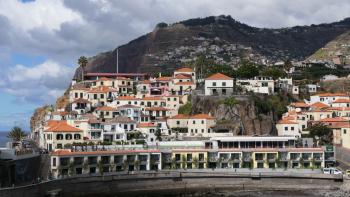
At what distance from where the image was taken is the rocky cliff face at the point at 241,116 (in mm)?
100500

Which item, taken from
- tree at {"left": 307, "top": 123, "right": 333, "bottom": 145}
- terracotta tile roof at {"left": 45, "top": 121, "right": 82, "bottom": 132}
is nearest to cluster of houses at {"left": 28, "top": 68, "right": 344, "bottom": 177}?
terracotta tile roof at {"left": 45, "top": 121, "right": 82, "bottom": 132}

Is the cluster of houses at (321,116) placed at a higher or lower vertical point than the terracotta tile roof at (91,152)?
higher

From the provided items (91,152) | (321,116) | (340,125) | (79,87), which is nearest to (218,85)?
(321,116)

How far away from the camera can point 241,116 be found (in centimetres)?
10169

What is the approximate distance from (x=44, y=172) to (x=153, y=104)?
40.3 metres

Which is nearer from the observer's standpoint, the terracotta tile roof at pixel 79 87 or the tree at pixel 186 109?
the tree at pixel 186 109

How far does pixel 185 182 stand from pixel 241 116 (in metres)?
25.6

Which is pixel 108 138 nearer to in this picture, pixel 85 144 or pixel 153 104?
pixel 85 144

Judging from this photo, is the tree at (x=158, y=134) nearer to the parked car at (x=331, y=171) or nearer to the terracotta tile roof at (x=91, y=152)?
the terracotta tile roof at (x=91, y=152)

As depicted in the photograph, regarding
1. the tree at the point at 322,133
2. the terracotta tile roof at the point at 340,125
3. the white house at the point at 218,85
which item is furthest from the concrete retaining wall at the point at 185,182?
the white house at the point at 218,85

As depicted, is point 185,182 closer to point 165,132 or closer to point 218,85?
point 165,132

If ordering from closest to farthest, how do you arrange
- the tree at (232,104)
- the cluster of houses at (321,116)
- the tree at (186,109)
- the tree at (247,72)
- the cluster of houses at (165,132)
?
the cluster of houses at (165,132) < the cluster of houses at (321,116) < the tree at (232,104) < the tree at (186,109) < the tree at (247,72)

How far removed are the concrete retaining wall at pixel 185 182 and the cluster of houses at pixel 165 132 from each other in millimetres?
4416

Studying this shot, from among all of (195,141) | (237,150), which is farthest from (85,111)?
(237,150)
